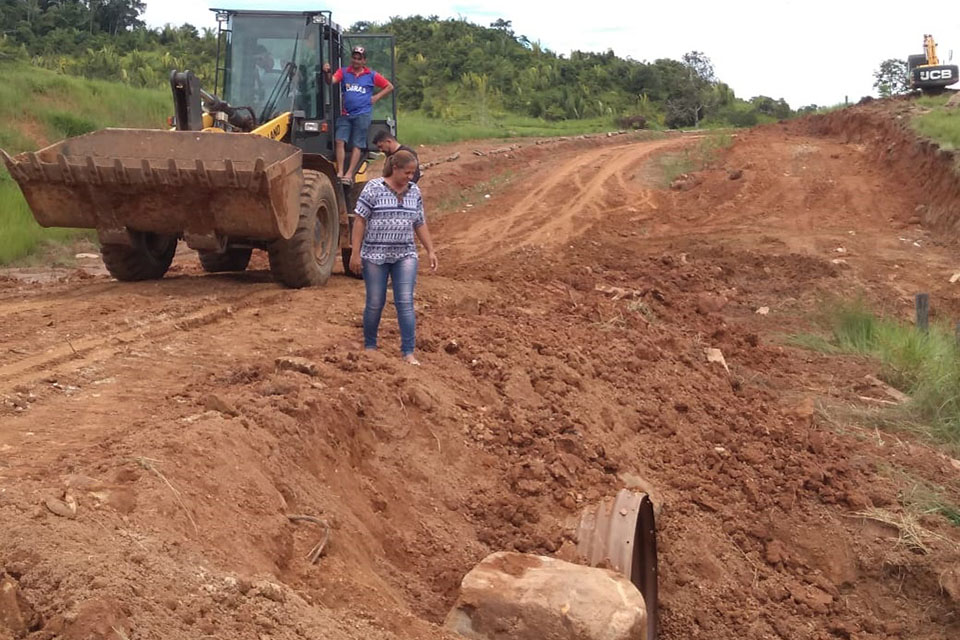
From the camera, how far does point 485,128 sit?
102ft

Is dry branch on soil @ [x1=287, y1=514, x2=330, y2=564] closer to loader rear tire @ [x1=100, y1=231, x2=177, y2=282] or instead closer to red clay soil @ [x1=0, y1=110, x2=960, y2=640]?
red clay soil @ [x1=0, y1=110, x2=960, y2=640]

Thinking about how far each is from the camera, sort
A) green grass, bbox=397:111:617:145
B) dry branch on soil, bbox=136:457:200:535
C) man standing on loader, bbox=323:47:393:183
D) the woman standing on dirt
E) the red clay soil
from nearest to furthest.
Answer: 1. the red clay soil
2. dry branch on soil, bbox=136:457:200:535
3. the woman standing on dirt
4. man standing on loader, bbox=323:47:393:183
5. green grass, bbox=397:111:617:145

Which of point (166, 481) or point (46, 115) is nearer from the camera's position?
point (166, 481)

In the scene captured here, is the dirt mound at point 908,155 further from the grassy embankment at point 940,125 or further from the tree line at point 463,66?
the tree line at point 463,66

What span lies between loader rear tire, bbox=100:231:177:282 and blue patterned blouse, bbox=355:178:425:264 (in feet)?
9.89

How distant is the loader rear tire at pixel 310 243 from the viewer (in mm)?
8625

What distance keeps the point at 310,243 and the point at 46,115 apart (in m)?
10.6

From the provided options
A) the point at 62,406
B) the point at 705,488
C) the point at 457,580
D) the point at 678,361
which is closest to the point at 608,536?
the point at 457,580

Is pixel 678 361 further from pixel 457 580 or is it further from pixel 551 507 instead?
pixel 457 580

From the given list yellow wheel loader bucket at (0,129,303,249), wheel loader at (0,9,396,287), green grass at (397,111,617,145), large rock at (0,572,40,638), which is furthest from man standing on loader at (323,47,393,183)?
green grass at (397,111,617,145)

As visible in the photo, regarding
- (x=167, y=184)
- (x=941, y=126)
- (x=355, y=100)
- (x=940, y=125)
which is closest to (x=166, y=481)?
(x=167, y=184)

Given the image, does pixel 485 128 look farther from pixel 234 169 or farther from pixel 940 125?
pixel 234 169

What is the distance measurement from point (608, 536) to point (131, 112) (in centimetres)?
1638

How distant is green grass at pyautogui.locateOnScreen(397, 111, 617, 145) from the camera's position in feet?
86.1
